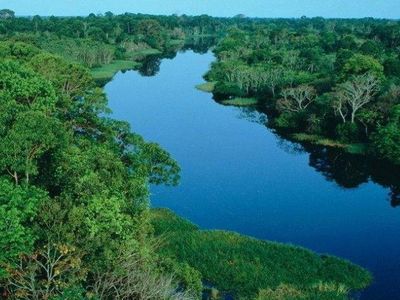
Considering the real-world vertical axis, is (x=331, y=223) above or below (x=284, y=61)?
below

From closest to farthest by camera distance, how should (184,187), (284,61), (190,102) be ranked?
(184,187) < (190,102) < (284,61)

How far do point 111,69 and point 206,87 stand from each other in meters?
32.6

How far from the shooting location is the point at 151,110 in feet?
319

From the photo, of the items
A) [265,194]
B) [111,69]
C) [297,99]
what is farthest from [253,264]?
[111,69]

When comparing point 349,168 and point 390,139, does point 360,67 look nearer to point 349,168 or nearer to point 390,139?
point 349,168

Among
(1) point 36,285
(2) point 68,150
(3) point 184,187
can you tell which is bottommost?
(3) point 184,187

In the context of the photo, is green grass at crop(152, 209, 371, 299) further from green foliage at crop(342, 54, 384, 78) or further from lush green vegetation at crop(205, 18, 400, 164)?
green foliage at crop(342, 54, 384, 78)

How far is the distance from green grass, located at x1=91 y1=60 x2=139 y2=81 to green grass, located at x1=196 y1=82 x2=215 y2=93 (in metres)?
23.3

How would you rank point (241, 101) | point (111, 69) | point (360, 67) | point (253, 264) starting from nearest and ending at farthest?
point (253, 264)
point (360, 67)
point (241, 101)
point (111, 69)

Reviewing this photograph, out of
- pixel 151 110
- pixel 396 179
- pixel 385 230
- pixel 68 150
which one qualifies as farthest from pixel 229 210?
pixel 151 110

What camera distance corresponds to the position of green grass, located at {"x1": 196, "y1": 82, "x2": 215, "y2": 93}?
377 ft

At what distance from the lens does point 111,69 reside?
5423 inches

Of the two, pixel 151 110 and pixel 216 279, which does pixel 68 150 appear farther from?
pixel 151 110

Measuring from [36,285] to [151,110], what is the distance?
77.8 meters
